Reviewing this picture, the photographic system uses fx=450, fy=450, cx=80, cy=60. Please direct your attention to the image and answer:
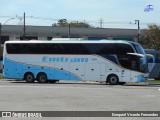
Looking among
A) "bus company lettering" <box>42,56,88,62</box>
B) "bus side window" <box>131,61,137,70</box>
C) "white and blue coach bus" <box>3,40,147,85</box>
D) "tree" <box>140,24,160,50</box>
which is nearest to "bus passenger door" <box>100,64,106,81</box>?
"white and blue coach bus" <box>3,40,147,85</box>

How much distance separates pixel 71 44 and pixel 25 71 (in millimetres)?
4929

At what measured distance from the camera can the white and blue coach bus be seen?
35.5 metres

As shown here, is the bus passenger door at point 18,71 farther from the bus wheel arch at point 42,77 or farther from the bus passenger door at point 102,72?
the bus passenger door at point 102,72

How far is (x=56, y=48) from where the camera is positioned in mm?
37531

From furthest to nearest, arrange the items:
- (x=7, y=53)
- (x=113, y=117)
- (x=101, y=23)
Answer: (x=101, y=23), (x=7, y=53), (x=113, y=117)

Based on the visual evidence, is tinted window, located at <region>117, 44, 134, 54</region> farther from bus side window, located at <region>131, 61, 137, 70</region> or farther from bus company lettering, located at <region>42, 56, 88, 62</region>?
bus company lettering, located at <region>42, 56, 88, 62</region>

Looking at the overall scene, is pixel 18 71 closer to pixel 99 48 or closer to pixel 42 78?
pixel 42 78

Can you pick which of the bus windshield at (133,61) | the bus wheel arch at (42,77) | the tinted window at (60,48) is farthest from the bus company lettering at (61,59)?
the bus windshield at (133,61)

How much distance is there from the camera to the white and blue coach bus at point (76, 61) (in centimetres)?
3553

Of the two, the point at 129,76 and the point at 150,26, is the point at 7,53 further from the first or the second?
the point at 150,26

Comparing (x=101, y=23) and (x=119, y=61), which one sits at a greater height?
(x=101, y=23)

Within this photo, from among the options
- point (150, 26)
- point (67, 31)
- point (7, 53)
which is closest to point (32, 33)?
point (67, 31)

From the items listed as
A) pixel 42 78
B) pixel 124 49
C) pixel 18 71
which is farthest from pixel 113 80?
pixel 18 71

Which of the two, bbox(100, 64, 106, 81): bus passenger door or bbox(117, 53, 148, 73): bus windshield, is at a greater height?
bbox(117, 53, 148, 73): bus windshield
